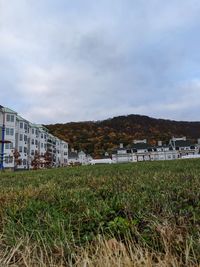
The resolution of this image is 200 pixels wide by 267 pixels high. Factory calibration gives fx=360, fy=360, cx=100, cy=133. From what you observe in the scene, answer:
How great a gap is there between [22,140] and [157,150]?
50.3 m

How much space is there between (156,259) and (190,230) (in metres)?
0.53

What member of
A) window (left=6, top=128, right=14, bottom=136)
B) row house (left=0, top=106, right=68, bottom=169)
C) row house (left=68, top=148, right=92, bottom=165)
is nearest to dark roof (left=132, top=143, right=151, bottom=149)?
row house (left=68, top=148, right=92, bottom=165)

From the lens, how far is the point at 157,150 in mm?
109500

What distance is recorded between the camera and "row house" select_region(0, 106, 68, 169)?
62.0 m

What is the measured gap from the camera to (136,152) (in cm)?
10975

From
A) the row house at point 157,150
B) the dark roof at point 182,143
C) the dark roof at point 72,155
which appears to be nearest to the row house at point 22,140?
the dark roof at point 72,155

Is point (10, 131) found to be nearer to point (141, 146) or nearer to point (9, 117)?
point (9, 117)

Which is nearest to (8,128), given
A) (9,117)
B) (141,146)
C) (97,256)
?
(9,117)

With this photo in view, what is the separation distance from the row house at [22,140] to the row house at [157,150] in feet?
65.0

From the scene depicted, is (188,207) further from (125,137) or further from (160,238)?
(125,137)

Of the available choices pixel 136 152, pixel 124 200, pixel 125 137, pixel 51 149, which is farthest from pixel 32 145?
pixel 124 200

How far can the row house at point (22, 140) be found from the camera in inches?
2443

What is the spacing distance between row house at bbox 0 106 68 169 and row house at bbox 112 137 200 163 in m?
19.8

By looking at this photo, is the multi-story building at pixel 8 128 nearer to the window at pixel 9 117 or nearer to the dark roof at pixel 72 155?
the window at pixel 9 117
